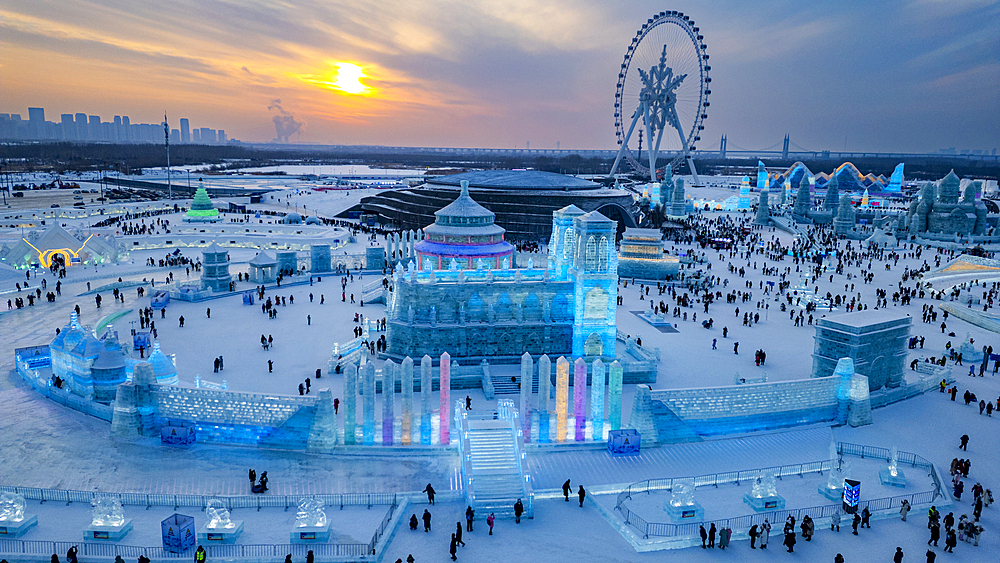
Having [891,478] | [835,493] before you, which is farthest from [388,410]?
[891,478]

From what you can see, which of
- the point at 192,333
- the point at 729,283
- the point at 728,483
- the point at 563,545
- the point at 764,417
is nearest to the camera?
the point at 563,545

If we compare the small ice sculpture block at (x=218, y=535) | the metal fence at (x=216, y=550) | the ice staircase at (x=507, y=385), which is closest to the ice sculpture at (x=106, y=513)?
the metal fence at (x=216, y=550)

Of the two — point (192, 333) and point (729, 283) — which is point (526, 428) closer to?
point (192, 333)

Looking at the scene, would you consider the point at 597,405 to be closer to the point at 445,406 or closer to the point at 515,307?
the point at 445,406

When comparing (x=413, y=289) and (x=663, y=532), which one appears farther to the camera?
(x=413, y=289)

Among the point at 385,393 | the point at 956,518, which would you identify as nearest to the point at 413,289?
the point at 385,393
